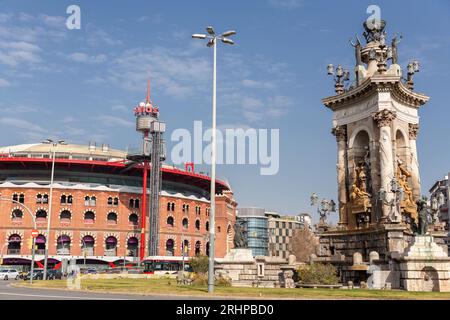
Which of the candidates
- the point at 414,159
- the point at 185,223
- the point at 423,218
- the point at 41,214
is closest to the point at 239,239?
the point at 423,218

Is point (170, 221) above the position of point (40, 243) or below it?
above

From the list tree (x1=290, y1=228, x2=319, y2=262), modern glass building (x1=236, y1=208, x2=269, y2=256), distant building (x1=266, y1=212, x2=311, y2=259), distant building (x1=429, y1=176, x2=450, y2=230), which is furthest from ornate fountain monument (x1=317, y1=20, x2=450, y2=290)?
distant building (x1=266, y1=212, x2=311, y2=259)

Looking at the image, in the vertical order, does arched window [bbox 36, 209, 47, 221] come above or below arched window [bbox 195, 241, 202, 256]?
above

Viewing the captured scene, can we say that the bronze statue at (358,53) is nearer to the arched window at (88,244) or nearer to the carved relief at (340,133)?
the carved relief at (340,133)

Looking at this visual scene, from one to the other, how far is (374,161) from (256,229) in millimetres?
125130

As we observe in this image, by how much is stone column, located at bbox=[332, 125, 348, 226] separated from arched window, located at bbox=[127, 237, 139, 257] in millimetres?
55200

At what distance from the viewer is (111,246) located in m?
83.2

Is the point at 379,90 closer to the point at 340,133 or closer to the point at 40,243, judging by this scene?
the point at 340,133

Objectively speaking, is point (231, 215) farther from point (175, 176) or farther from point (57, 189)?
point (57, 189)

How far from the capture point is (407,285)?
24.4 m

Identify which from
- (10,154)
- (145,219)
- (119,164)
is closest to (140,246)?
(145,219)

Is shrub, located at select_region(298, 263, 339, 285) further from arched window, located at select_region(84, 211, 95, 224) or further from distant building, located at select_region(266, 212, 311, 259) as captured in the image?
distant building, located at select_region(266, 212, 311, 259)

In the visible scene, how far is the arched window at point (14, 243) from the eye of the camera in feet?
255

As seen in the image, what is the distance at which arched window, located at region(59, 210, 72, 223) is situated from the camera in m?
81.1
